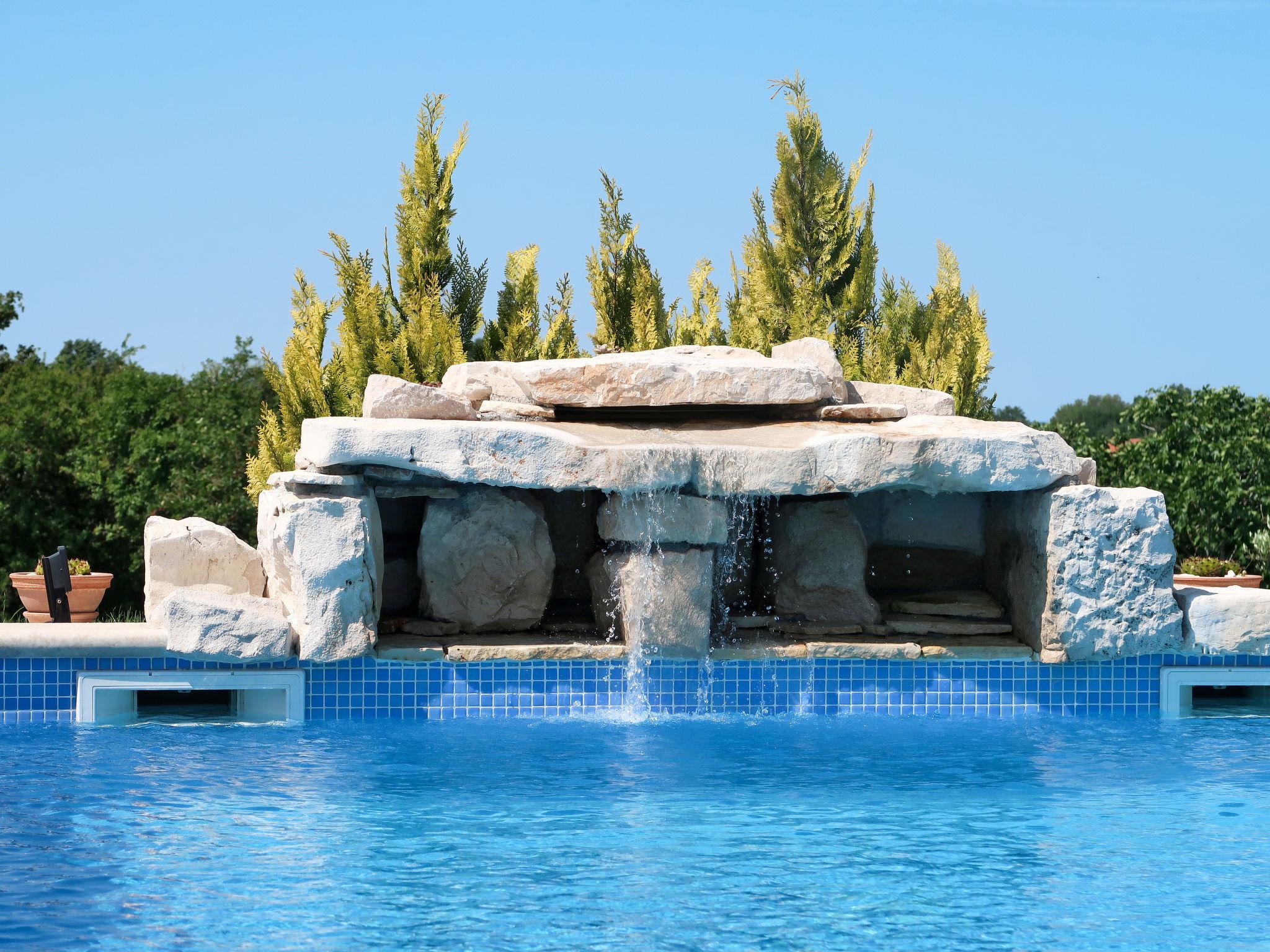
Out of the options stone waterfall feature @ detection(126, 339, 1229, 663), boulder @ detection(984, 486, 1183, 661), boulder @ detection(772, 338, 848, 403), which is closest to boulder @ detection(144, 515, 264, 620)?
stone waterfall feature @ detection(126, 339, 1229, 663)

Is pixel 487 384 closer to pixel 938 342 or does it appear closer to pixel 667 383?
pixel 667 383

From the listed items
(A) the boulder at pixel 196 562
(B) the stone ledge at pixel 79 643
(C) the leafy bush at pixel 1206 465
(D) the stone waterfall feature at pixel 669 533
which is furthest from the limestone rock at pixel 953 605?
(B) the stone ledge at pixel 79 643

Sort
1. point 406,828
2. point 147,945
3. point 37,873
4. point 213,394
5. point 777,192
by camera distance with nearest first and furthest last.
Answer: point 147,945
point 37,873
point 406,828
point 777,192
point 213,394

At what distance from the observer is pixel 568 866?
4.66 metres

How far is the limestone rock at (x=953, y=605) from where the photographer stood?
824cm

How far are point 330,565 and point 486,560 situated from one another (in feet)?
3.26

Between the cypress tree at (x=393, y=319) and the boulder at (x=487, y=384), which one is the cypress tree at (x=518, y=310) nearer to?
the cypress tree at (x=393, y=319)

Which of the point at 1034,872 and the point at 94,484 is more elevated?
the point at 94,484

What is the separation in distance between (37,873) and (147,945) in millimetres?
846

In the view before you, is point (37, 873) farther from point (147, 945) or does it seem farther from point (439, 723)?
point (439, 723)

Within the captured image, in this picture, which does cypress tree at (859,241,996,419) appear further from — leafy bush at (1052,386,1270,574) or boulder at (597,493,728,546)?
boulder at (597,493,728,546)

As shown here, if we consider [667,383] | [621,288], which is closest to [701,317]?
[621,288]

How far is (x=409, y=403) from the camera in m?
7.54

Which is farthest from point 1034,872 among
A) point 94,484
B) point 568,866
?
point 94,484
